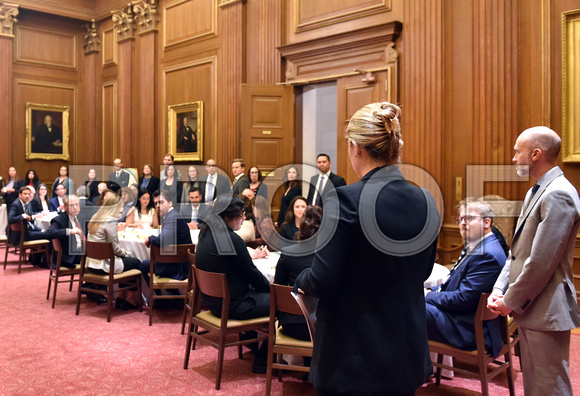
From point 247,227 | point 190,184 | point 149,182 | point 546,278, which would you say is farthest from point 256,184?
point 546,278

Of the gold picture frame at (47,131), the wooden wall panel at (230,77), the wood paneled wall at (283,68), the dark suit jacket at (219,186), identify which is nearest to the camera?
the wood paneled wall at (283,68)

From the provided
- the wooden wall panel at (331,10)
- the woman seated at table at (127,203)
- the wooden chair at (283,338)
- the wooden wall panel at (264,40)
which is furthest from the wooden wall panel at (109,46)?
the wooden chair at (283,338)

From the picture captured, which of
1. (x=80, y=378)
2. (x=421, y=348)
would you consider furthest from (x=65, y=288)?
(x=421, y=348)

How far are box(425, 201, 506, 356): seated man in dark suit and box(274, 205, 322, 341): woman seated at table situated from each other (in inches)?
32.8

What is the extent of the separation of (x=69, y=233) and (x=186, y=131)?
5175 millimetres

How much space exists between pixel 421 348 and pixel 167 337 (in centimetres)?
356

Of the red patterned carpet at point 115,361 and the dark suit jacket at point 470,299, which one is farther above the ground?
the dark suit jacket at point 470,299

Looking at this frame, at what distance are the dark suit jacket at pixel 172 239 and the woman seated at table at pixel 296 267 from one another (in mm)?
1956

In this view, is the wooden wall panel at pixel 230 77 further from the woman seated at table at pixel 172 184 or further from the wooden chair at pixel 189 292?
the wooden chair at pixel 189 292

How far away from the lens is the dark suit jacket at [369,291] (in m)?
1.61

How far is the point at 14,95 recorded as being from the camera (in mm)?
12883

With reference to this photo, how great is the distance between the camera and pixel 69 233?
582 cm

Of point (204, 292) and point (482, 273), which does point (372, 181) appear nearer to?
point (482, 273)

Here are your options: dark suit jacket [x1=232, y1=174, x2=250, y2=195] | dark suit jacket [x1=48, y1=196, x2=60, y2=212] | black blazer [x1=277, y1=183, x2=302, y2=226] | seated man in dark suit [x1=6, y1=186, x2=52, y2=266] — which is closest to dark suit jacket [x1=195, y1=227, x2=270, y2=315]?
black blazer [x1=277, y1=183, x2=302, y2=226]
